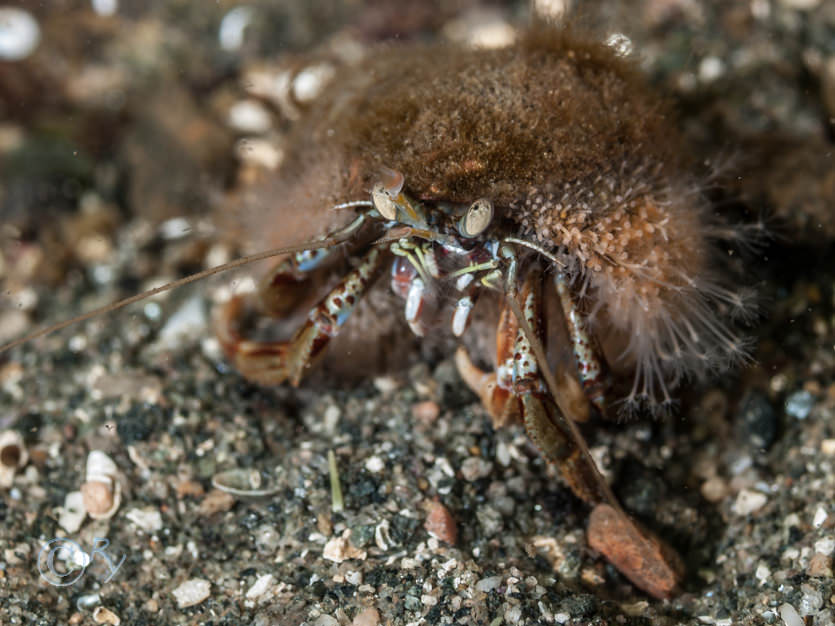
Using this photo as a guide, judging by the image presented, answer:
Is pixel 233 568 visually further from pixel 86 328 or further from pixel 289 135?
pixel 289 135

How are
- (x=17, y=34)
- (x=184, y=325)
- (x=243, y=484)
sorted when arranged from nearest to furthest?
(x=243, y=484) < (x=184, y=325) < (x=17, y=34)

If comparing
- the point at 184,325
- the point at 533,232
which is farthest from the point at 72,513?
the point at 533,232

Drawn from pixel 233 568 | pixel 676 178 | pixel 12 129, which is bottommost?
pixel 233 568

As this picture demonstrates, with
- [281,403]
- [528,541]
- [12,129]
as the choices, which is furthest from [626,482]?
[12,129]

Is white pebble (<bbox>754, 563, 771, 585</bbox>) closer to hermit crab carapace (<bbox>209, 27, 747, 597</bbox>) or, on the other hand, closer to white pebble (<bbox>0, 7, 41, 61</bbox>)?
Result: hermit crab carapace (<bbox>209, 27, 747, 597</bbox>)

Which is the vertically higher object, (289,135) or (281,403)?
(289,135)

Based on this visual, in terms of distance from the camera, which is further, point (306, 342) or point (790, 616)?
point (306, 342)

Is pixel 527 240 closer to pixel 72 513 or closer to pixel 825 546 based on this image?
pixel 825 546
